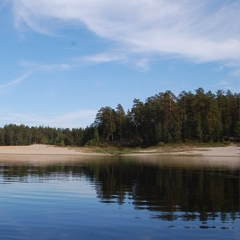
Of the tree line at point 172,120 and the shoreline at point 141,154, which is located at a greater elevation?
the tree line at point 172,120

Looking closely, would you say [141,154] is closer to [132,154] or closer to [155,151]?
[132,154]

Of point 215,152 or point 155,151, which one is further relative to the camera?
point 155,151

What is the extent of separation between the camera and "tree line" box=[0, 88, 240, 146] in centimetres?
10075

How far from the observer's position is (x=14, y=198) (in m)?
19.3

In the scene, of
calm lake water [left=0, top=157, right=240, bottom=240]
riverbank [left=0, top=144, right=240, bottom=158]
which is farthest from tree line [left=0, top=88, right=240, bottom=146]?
calm lake water [left=0, top=157, right=240, bottom=240]

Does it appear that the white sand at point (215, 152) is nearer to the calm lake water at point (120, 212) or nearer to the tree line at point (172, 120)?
the tree line at point (172, 120)

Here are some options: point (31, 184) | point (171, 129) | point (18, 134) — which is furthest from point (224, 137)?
point (18, 134)

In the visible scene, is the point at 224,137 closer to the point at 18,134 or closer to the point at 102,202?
the point at 102,202

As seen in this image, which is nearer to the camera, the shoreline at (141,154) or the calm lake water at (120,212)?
the calm lake water at (120,212)

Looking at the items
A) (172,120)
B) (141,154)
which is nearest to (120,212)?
(141,154)

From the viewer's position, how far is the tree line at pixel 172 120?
101 metres

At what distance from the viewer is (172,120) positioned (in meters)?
109

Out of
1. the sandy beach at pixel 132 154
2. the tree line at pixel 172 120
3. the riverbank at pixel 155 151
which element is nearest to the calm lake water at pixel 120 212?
the sandy beach at pixel 132 154

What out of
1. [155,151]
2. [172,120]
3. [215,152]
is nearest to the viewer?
[215,152]
